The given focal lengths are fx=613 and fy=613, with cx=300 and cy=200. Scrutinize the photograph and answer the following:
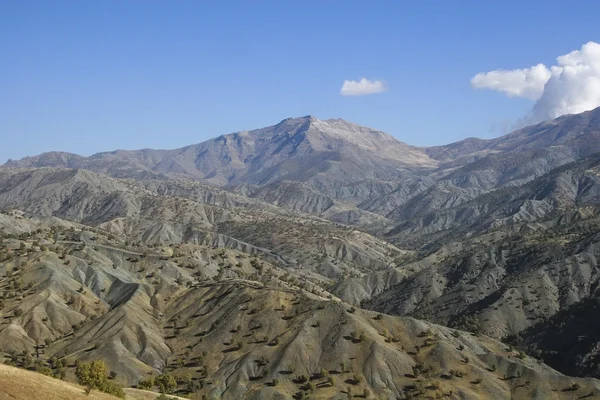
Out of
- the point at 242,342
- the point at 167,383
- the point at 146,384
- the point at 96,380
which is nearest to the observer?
the point at 96,380

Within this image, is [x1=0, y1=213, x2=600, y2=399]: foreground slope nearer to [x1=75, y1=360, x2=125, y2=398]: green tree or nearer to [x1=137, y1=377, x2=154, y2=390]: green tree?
[x1=137, y1=377, x2=154, y2=390]: green tree

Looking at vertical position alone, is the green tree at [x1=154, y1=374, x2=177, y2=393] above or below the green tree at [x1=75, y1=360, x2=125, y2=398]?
below

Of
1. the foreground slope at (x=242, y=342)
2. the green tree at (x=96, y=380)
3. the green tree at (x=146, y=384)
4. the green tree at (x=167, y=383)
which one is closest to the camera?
the green tree at (x=96, y=380)

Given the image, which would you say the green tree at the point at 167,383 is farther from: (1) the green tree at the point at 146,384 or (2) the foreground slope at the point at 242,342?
(2) the foreground slope at the point at 242,342

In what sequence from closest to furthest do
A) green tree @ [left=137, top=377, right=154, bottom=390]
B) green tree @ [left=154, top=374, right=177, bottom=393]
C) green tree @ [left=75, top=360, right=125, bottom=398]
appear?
green tree @ [left=75, top=360, right=125, bottom=398], green tree @ [left=154, top=374, right=177, bottom=393], green tree @ [left=137, top=377, right=154, bottom=390]

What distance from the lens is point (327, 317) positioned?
133m

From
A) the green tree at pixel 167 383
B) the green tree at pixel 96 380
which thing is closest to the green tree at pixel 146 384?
the green tree at pixel 167 383

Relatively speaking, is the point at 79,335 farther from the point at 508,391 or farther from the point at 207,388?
the point at 508,391

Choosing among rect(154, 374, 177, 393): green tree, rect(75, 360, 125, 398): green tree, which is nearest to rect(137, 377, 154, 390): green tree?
rect(154, 374, 177, 393): green tree

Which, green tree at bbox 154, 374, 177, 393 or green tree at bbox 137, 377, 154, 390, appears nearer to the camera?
green tree at bbox 154, 374, 177, 393

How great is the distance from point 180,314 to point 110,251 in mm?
51927

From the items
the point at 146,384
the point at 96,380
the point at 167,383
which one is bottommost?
the point at 146,384

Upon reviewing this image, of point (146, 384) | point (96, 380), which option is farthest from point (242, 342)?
point (96, 380)

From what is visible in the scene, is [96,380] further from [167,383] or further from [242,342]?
[242,342]
